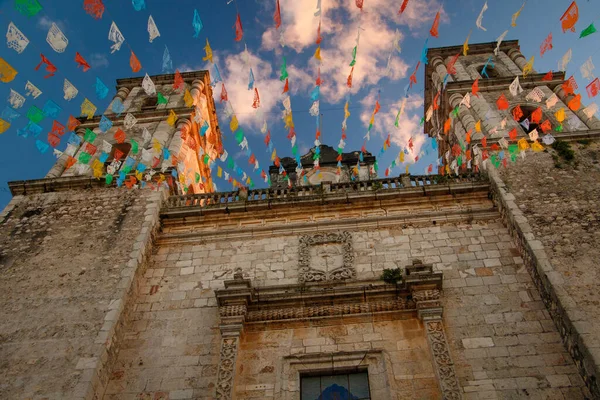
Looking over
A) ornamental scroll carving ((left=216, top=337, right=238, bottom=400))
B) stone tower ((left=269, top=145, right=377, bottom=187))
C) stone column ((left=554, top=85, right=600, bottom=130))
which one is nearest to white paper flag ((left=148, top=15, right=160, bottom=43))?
ornamental scroll carving ((left=216, top=337, right=238, bottom=400))

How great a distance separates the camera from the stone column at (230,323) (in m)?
8.23

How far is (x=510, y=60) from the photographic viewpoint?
19734 mm

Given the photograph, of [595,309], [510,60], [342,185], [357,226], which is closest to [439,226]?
[357,226]

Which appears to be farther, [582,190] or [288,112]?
[288,112]

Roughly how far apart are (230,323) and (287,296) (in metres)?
1.25

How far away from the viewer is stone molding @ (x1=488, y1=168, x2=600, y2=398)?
7.65m

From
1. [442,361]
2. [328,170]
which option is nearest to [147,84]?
[328,170]

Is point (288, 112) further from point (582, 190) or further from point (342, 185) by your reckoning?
point (582, 190)

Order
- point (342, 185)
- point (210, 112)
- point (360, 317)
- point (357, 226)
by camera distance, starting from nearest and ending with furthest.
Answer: point (360, 317)
point (357, 226)
point (342, 185)
point (210, 112)

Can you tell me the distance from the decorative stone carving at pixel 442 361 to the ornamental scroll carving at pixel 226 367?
354 cm

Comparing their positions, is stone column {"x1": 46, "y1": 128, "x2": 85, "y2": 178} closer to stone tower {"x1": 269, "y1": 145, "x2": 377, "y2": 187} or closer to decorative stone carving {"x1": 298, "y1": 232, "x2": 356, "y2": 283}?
stone tower {"x1": 269, "y1": 145, "x2": 377, "y2": 187}

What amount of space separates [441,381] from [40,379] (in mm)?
6785

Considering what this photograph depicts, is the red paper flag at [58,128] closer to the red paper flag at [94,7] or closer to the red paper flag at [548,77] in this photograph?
the red paper flag at [94,7]

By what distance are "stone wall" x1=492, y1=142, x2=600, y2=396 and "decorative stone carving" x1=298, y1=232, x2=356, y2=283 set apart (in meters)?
3.70
